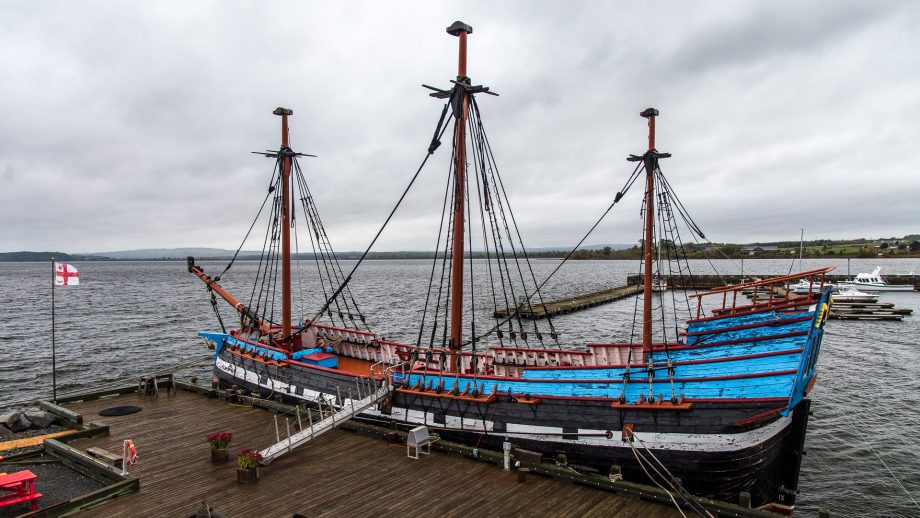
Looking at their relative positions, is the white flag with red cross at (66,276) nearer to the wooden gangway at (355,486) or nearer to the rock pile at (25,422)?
the rock pile at (25,422)

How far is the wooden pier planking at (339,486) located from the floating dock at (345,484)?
0.02 m

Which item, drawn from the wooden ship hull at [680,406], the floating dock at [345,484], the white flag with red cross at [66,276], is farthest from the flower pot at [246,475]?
the white flag with red cross at [66,276]

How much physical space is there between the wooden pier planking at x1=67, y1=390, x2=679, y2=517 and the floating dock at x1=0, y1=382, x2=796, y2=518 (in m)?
0.02

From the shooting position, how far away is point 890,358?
39.0 m

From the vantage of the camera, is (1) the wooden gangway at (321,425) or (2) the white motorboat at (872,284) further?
(2) the white motorboat at (872,284)

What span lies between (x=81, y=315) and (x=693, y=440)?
Answer: 78456mm

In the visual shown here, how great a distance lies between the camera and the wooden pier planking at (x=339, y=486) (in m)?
11.5

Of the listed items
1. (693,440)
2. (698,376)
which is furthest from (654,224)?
(693,440)

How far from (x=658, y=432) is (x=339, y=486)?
8603 mm

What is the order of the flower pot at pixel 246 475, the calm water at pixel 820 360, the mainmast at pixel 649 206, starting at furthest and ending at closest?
the calm water at pixel 820 360 < the mainmast at pixel 649 206 < the flower pot at pixel 246 475

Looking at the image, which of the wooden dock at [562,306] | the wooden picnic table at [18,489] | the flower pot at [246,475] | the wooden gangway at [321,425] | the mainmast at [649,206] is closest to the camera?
the wooden picnic table at [18,489]

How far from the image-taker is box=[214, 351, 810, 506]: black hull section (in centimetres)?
1327

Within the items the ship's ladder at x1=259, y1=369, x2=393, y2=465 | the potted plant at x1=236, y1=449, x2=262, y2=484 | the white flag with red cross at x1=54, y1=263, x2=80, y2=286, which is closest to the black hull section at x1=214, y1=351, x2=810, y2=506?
the ship's ladder at x1=259, y1=369, x2=393, y2=465

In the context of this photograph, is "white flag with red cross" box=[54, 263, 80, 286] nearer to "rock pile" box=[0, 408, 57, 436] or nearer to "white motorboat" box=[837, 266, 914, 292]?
"rock pile" box=[0, 408, 57, 436]
